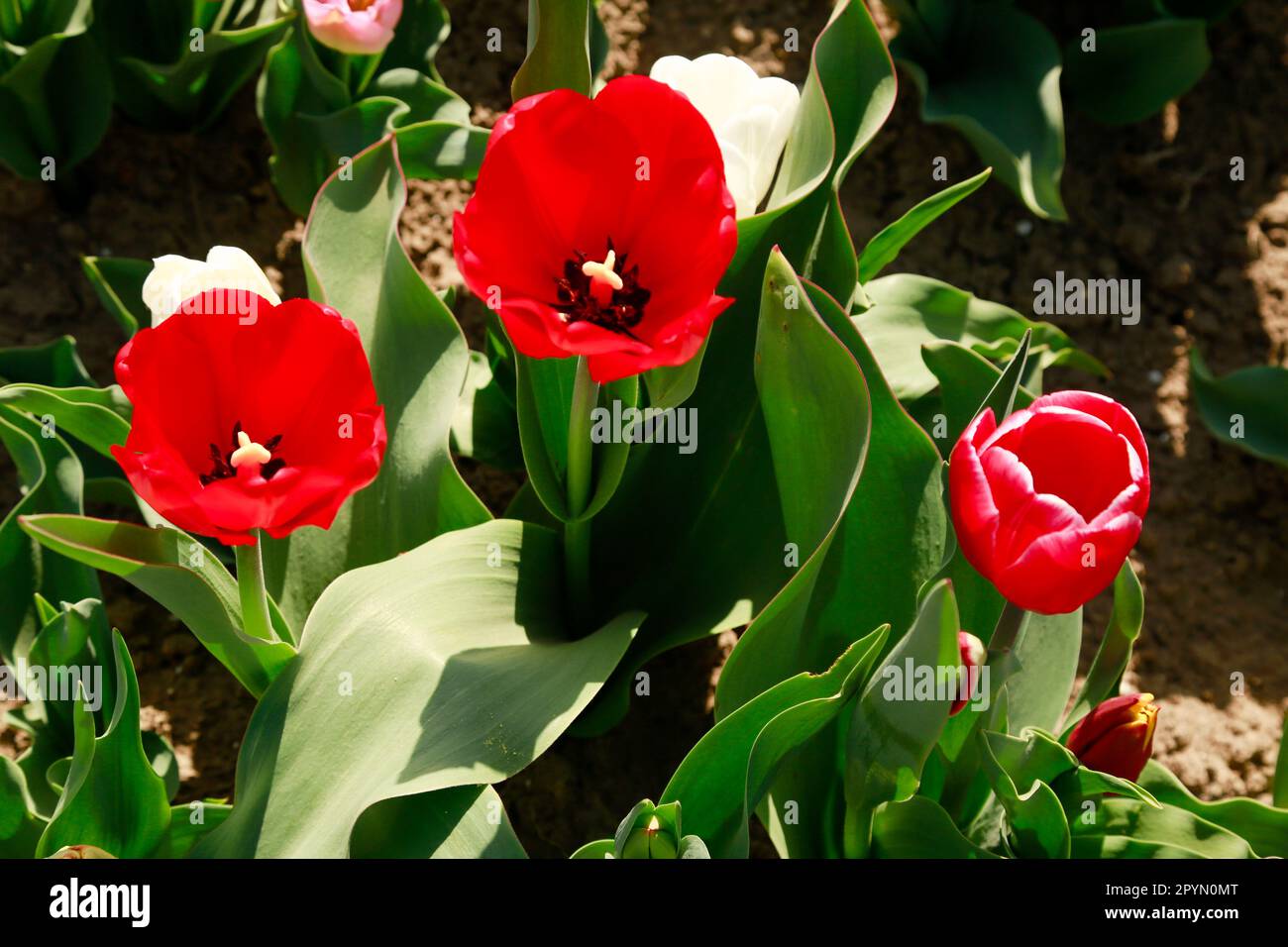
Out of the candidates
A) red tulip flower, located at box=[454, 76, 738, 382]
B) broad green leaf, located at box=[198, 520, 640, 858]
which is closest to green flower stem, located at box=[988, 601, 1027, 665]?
broad green leaf, located at box=[198, 520, 640, 858]

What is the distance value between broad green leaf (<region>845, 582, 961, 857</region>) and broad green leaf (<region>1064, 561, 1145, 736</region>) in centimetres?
28

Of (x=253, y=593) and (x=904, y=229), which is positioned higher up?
(x=904, y=229)

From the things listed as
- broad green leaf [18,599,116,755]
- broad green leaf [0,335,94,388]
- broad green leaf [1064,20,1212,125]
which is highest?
broad green leaf [1064,20,1212,125]

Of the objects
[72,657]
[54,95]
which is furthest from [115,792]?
[54,95]

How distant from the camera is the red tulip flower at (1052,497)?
1143mm

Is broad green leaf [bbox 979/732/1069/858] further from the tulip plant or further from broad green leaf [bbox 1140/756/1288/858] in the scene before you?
the tulip plant

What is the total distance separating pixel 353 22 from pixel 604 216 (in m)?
0.75

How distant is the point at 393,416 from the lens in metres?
1.56

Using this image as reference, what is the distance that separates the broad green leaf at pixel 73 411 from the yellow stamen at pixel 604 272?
66 centimetres

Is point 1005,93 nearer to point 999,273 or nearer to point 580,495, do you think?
point 999,273

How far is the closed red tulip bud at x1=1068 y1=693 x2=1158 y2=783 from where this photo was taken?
4.47 ft

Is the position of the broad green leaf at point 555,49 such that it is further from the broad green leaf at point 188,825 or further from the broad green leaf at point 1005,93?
the broad green leaf at point 1005,93
